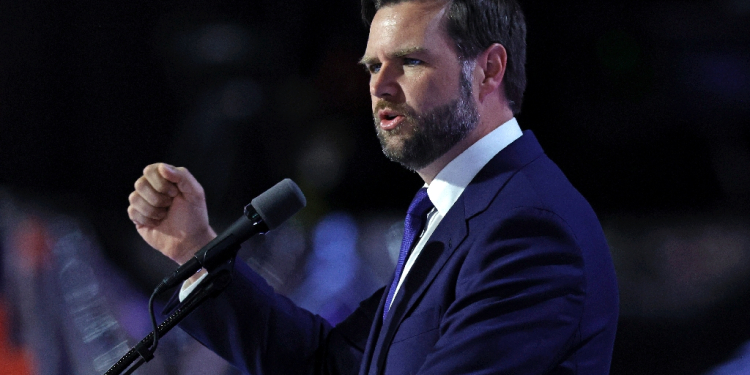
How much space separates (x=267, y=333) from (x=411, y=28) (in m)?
0.69

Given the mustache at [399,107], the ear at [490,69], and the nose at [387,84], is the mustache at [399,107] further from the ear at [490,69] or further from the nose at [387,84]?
the ear at [490,69]

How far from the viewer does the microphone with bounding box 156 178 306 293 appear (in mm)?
1023

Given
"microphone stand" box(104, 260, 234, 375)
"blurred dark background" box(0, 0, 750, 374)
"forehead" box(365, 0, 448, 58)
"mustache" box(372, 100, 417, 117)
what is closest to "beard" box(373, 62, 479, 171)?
"mustache" box(372, 100, 417, 117)

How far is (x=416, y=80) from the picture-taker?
46.9 inches

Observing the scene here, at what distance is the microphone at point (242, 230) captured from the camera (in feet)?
3.36

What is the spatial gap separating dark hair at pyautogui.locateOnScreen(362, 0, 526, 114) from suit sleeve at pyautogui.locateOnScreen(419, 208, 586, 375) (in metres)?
0.37

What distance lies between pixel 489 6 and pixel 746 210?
91cm

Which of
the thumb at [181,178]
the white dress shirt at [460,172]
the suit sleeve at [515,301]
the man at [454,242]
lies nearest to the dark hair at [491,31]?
the man at [454,242]

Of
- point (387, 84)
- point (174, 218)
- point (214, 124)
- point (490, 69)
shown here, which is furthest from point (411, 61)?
point (214, 124)

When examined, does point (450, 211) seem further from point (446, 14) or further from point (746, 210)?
point (746, 210)

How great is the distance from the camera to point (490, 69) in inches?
50.3

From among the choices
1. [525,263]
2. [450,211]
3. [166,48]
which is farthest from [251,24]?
[525,263]

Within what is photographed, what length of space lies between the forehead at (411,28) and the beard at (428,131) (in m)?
0.10

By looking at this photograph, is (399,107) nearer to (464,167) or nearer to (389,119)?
(389,119)
